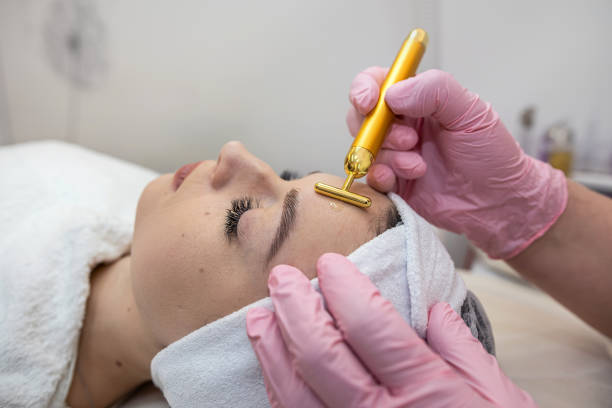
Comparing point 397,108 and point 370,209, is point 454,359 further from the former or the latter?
point 397,108

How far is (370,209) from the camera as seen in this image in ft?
2.34

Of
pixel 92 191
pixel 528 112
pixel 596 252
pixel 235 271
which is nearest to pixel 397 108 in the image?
pixel 235 271

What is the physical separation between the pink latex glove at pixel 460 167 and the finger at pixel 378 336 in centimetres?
29

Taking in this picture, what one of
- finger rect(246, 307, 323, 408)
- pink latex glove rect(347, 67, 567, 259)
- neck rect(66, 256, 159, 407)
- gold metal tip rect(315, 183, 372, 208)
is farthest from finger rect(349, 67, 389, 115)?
neck rect(66, 256, 159, 407)

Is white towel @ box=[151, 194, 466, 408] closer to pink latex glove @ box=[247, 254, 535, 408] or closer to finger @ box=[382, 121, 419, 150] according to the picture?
pink latex glove @ box=[247, 254, 535, 408]

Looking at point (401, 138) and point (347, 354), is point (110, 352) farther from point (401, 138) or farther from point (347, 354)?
point (401, 138)

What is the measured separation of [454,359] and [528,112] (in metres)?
1.29

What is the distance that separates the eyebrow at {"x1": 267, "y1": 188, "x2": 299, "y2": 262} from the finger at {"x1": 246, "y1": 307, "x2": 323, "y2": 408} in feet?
0.36

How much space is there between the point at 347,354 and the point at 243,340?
0.19 m

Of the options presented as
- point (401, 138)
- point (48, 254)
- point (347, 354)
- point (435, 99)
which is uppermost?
point (435, 99)

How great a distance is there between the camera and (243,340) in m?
0.63

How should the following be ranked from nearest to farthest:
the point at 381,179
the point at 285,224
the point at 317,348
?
the point at 317,348 < the point at 285,224 < the point at 381,179

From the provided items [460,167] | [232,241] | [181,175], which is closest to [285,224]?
[232,241]

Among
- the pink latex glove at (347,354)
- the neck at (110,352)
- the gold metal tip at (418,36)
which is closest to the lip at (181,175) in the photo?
the neck at (110,352)
